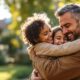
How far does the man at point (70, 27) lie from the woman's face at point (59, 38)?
277 mm

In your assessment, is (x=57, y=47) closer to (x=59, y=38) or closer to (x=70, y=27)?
(x=70, y=27)

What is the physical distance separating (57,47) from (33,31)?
272 mm

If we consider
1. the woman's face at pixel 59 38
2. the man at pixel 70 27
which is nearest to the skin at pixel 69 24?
the man at pixel 70 27

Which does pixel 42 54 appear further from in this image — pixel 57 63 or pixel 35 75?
pixel 35 75

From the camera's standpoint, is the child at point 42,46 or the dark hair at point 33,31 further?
the dark hair at point 33,31

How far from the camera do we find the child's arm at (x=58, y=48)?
3428mm

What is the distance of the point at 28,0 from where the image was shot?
56.1 ft

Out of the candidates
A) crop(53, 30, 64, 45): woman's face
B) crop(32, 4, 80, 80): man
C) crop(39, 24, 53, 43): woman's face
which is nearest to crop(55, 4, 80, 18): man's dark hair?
crop(32, 4, 80, 80): man

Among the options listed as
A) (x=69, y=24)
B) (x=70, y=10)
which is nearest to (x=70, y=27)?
(x=69, y=24)

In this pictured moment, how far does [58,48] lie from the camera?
3.49m

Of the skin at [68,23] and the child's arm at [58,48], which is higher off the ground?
the skin at [68,23]

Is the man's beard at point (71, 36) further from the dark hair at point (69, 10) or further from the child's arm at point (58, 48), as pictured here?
the dark hair at point (69, 10)

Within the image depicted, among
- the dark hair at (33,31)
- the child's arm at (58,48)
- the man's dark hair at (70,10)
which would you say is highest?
the man's dark hair at (70,10)

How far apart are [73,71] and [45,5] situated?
13.5 metres
